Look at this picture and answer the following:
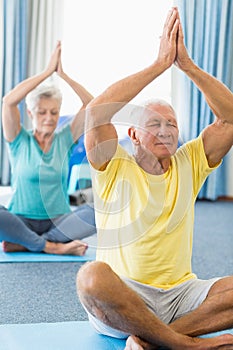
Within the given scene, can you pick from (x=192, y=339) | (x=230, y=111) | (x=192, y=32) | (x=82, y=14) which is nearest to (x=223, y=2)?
(x=192, y=32)

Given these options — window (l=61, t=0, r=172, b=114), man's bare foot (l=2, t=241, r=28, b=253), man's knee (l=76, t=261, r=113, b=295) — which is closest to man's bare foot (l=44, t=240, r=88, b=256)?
man's bare foot (l=2, t=241, r=28, b=253)

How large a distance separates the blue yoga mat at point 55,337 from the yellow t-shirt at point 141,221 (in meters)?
0.26

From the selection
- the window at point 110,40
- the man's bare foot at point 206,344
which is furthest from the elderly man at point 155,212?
the window at point 110,40

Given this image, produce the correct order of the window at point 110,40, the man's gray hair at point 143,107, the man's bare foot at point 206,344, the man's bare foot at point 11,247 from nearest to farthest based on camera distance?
the man's bare foot at point 206,344 → the man's gray hair at point 143,107 → the man's bare foot at point 11,247 → the window at point 110,40

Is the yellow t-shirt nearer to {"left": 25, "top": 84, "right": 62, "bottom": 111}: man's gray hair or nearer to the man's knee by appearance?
the man's knee

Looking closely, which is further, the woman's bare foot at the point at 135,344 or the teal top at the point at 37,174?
the teal top at the point at 37,174

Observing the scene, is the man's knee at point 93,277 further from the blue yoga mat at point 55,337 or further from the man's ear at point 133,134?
the man's ear at point 133,134

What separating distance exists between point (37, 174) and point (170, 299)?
1512 millimetres

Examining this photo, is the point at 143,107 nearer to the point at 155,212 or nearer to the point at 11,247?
the point at 155,212

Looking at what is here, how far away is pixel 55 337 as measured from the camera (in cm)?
224

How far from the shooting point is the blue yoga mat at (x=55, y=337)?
84.7 inches

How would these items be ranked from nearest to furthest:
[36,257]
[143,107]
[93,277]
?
[93,277], [143,107], [36,257]

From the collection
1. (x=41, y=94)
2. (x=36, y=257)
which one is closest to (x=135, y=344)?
(x=36, y=257)

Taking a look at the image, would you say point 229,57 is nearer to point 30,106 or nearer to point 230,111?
point 30,106
